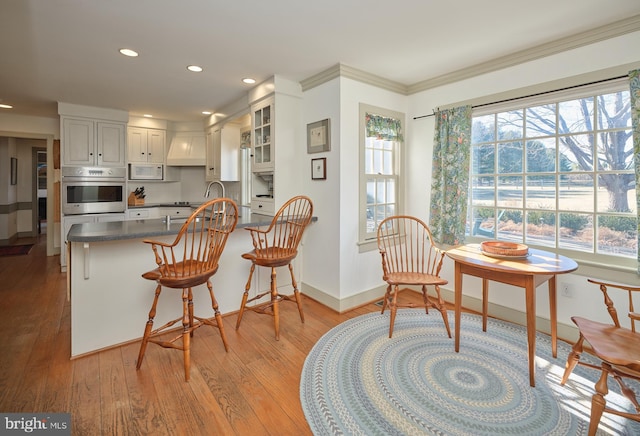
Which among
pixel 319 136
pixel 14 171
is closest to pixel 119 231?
pixel 319 136

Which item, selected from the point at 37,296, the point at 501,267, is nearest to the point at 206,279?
the point at 501,267

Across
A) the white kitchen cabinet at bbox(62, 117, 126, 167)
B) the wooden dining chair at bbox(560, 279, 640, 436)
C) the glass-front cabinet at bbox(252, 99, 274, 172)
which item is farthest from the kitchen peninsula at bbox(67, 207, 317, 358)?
the white kitchen cabinet at bbox(62, 117, 126, 167)

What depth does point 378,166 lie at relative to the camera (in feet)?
11.5

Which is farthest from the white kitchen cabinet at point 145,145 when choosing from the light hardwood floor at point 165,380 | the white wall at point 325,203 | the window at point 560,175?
the window at point 560,175

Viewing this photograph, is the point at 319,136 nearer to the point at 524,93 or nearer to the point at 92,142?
the point at 524,93

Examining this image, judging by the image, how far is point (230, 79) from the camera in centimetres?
348

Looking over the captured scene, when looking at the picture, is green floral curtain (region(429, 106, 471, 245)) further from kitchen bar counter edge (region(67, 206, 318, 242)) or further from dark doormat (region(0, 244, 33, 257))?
dark doormat (region(0, 244, 33, 257))

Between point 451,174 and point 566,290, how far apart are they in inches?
54.2

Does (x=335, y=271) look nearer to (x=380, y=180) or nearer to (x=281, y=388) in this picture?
(x=380, y=180)

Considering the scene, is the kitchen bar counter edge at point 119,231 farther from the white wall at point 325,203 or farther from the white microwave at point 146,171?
the white microwave at point 146,171

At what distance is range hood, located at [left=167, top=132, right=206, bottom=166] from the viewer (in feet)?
18.0

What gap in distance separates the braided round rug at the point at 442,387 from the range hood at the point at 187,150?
4148 mm

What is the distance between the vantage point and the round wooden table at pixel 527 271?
6.38 ft

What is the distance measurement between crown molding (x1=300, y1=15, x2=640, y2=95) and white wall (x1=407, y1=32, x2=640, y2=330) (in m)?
0.04
